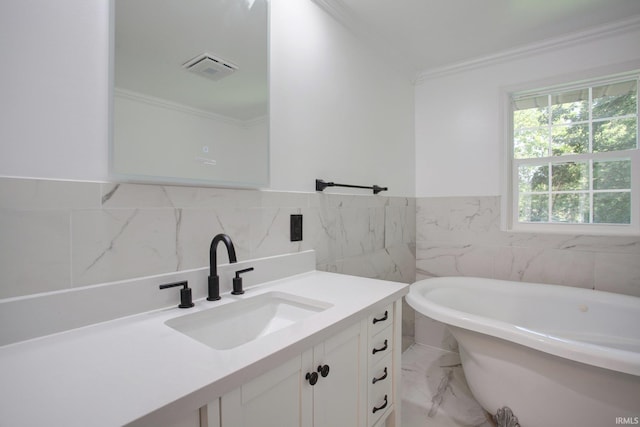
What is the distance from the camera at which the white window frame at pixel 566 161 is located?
212cm

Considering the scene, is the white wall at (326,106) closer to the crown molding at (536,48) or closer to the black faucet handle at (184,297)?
the crown molding at (536,48)

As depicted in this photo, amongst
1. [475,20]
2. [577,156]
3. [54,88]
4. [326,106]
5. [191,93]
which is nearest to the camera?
[54,88]

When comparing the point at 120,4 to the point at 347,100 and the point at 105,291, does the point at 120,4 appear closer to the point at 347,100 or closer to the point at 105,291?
the point at 105,291

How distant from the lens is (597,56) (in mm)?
2195

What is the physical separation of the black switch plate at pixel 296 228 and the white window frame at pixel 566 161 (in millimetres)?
1883

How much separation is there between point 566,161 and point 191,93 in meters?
2.71

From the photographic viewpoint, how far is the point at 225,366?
65cm

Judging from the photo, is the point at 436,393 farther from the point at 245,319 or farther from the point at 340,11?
the point at 340,11

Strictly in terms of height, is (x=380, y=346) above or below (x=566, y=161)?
below

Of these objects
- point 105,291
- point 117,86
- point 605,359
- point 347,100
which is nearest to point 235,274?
point 105,291

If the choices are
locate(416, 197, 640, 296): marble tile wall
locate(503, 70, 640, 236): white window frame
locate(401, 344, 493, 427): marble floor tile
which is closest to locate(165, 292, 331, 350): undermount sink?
locate(401, 344, 493, 427): marble floor tile

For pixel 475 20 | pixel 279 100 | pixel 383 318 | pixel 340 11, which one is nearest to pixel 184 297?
pixel 383 318

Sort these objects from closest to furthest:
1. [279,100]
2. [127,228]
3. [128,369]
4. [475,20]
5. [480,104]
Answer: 1. [128,369]
2. [127,228]
3. [279,100]
4. [475,20]
5. [480,104]

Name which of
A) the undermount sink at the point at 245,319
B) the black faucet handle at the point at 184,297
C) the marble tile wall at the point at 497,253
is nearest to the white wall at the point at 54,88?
the black faucet handle at the point at 184,297
